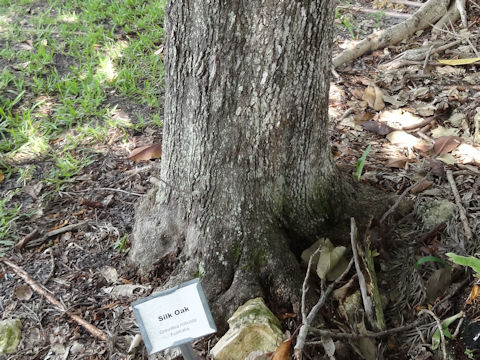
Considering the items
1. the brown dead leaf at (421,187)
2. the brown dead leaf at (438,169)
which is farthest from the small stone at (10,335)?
the brown dead leaf at (438,169)

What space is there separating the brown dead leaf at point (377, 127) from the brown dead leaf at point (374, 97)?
21cm

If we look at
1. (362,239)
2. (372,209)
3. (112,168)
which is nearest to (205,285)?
(362,239)

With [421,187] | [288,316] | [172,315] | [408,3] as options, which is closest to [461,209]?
[421,187]

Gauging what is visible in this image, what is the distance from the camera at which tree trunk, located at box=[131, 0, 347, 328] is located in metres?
1.87

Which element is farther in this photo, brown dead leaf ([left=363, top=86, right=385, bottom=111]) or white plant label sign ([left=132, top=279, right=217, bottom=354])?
brown dead leaf ([left=363, top=86, right=385, bottom=111])

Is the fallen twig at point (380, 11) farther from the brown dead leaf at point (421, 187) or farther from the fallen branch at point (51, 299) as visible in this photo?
the fallen branch at point (51, 299)

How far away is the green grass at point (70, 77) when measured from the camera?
10.8 ft

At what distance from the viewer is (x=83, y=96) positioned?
3697 mm

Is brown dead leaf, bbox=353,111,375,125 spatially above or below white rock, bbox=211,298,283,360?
above

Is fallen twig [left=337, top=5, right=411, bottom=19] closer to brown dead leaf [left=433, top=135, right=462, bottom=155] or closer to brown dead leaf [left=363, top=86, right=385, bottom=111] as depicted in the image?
brown dead leaf [left=363, top=86, right=385, bottom=111]

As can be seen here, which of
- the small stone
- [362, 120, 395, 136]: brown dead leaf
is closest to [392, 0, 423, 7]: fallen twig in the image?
[362, 120, 395, 136]: brown dead leaf

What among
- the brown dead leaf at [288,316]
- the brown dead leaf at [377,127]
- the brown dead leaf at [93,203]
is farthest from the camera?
the brown dead leaf at [377,127]

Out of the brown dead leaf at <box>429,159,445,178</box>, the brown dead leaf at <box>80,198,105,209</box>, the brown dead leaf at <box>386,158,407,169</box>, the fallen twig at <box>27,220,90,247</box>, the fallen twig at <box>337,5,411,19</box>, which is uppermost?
the fallen twig at <box>337,5,411,19</box>

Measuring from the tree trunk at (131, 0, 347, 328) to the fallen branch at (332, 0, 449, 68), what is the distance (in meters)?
2.00
